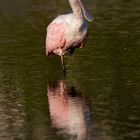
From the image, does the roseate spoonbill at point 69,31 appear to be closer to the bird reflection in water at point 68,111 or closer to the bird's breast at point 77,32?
the bird's breast at point 77,32

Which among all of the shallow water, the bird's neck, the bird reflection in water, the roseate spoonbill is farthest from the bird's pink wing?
the bird reflection in water

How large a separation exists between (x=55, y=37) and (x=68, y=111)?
480 centimetres

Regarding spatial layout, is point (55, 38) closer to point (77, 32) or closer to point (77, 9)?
point (77, 32)

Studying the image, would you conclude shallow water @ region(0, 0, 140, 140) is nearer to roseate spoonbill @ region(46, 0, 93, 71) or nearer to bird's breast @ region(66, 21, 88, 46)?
roseate spoonbill @ region(46, 0, 93, 71)

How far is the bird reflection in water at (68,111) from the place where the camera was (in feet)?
35.5

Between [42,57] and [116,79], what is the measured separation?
11.3 ft

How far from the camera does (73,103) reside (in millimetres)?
12758

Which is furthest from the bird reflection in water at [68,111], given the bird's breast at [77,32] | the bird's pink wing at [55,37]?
the bird's pink wing at [55,37]

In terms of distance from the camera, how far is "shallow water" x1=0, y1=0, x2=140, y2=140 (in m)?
11.0

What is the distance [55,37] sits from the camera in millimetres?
16781

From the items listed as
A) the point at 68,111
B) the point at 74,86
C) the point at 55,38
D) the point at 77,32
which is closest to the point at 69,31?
the point at 77,32

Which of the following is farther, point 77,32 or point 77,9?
point 77,32

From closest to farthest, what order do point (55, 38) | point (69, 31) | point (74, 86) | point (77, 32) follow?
point (74, 86)
point (77, 32)
point (69, 31)
point (55, 38)

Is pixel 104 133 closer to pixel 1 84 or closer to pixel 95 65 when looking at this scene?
pixel 1 84
